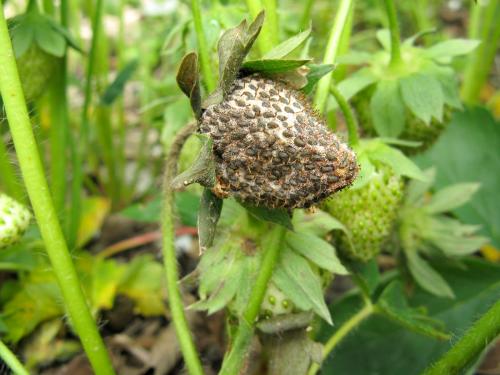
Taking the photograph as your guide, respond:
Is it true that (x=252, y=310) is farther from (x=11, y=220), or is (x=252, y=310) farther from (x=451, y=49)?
(x=451, y=49)

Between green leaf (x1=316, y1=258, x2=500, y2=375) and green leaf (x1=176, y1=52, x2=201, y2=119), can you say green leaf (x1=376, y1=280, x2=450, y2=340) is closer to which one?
green leaf (x1=316, y1=258, x2=500, y2=375)

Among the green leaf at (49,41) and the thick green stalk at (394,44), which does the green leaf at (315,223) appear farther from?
the green leaf at (49,41)

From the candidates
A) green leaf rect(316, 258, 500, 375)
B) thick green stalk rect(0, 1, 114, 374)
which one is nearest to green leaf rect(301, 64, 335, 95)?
thick green stalk rect(0, 1, 114, 374)

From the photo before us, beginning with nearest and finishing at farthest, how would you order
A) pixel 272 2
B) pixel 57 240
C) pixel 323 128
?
1. pixel 323 128
2. pixel 57 240
3. pixel 272 2

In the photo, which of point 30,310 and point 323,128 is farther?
point 30,310

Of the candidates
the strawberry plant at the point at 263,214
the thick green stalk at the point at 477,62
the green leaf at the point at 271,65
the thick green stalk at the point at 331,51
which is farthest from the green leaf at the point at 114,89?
the thick green stalk at the point at 477,62

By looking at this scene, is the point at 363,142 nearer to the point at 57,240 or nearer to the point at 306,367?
the point at 306,367

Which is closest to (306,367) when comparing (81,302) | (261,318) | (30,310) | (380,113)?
(261,318)
